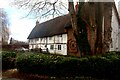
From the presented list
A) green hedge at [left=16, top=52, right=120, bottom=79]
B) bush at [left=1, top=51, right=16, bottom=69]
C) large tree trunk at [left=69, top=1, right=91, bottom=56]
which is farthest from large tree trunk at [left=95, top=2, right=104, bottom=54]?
bush at [left=1, top=51, right=16, bottom=69]

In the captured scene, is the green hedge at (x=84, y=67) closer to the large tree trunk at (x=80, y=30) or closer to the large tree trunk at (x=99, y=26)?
the large tree trunk at (x=99, y=26)

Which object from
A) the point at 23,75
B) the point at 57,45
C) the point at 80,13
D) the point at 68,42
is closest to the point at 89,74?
the point at 23,75

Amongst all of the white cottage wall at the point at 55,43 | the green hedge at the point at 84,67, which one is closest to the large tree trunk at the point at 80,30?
the green hedge at the point at 84,67

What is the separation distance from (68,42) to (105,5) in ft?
59.2

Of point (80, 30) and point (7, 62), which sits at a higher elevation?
point (80, 30)

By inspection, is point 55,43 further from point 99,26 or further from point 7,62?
point 99,26

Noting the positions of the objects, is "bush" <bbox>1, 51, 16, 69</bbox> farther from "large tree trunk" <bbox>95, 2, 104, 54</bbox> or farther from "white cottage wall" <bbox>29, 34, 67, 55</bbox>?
"white cottage wall" <bbox>29, 34, 67, 55</bbox>

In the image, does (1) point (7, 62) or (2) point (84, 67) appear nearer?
(2) point (84, 67)

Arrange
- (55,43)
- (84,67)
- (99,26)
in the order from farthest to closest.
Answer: (55,43) < (99,26) < (84,67)

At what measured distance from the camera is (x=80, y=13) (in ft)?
46.8

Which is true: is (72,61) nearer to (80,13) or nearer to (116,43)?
(80,13)

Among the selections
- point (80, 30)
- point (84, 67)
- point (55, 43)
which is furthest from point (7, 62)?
point (55, 43)

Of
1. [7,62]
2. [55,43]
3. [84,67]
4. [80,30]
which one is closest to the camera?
[84,67]

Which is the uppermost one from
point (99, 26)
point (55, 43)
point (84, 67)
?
point (99, 26)
